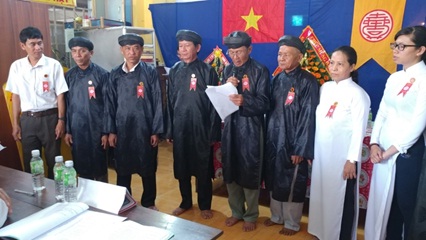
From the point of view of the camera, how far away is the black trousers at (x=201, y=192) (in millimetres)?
2508

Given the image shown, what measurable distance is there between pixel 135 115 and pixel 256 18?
2.47m

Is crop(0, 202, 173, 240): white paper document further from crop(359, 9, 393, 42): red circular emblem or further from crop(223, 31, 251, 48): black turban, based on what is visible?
crop(359, 9, 393, 42): red circular emblem

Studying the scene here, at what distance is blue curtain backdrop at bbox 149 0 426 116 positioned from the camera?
346cm

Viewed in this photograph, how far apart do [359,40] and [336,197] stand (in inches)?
86.5

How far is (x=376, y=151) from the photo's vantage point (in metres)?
1.86

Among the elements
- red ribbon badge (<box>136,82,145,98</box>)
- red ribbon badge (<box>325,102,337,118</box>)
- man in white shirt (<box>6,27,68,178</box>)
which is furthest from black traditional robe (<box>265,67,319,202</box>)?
man in white shirt (<box>6,27,68,178</box>)

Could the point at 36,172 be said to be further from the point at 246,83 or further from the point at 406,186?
the point at 406,186

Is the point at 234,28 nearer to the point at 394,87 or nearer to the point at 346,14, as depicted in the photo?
the point at 346,14

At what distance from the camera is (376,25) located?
3357 millimetres

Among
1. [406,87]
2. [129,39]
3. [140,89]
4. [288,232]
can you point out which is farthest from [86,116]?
[406,87]

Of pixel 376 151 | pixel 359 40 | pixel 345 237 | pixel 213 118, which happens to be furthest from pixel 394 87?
pixel 359 40

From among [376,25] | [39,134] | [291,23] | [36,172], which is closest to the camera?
[36,172]

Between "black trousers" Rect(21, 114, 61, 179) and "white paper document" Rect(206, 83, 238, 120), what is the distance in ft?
4.65

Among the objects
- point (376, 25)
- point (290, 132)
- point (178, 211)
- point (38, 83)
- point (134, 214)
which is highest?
point (376, 25)
